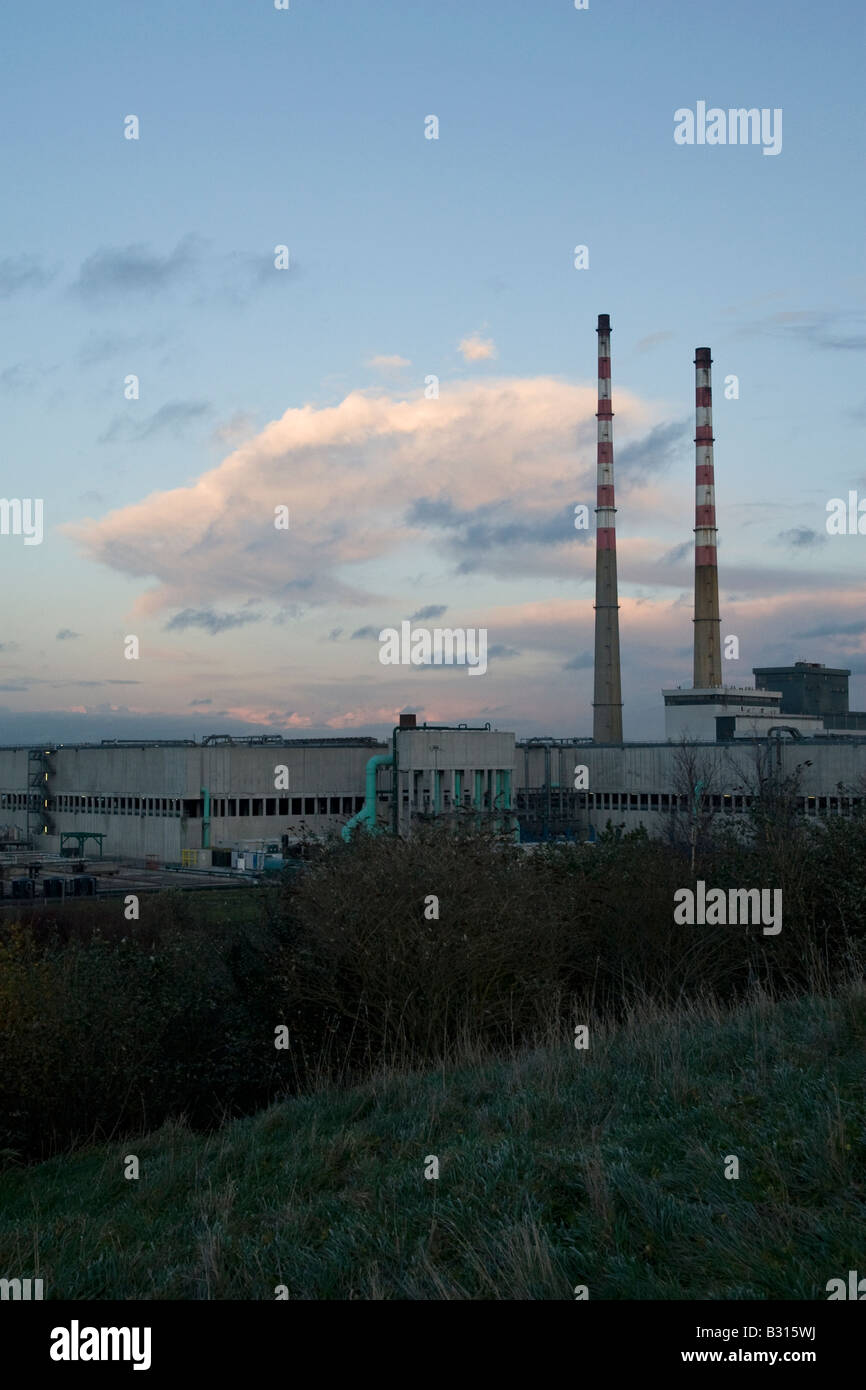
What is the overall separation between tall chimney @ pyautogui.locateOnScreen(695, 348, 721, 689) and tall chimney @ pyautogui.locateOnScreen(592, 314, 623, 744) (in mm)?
5638

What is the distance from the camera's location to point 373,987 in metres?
→ 16.4

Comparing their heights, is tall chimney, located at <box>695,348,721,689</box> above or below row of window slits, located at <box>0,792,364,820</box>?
above

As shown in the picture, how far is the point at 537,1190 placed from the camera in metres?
7.67

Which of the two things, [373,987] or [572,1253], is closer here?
[572,1253]

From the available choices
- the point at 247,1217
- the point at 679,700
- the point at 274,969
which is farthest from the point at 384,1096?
the point at 679,700

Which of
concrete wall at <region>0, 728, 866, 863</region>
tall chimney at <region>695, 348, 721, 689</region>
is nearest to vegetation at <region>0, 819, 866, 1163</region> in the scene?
concrete wall at <region>0, 728, 866, 863</region>

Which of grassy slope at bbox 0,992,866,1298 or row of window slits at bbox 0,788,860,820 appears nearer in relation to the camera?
grassy slope at bbox 0,992,866,1298

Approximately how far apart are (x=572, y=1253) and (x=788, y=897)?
42.3 ft

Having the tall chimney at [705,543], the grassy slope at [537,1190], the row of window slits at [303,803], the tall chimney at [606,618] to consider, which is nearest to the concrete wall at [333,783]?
the row of window slits at [303,803]

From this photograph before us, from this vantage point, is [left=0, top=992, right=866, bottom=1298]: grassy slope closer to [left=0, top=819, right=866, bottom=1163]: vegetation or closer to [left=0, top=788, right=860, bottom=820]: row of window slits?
[left=0, top=819, right=866, bottom=1163]: vegetation

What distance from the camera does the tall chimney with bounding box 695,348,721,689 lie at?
73.8 m
